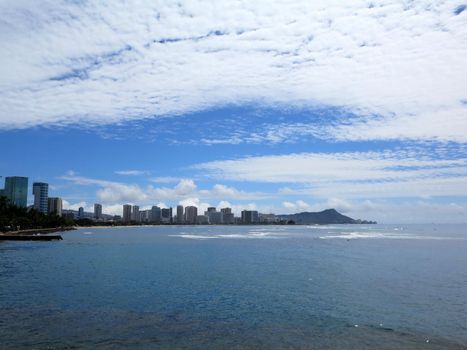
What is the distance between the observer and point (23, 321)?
944 inches

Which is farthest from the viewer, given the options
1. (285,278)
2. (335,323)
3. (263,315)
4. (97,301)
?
(285,278)

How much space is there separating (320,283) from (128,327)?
72.8ft

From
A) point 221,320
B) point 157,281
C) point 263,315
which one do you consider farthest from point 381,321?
point 157,281

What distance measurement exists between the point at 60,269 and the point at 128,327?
31.0 metres

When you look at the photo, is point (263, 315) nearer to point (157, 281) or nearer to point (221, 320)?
point (221, 320)

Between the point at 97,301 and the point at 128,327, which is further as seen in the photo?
the point at 97,301

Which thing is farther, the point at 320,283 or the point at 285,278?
the point at 285,278

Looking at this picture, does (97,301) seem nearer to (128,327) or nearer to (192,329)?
(128,327)

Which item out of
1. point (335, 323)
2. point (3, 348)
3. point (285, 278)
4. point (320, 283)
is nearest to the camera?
point (3, 348)

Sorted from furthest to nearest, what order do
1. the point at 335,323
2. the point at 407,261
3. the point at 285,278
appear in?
the point at 407,261 → the point at 285,278 → the point at 335,323

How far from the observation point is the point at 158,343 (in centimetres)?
A: 2028

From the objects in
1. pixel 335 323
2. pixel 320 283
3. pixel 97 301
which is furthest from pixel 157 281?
pixel 335 323

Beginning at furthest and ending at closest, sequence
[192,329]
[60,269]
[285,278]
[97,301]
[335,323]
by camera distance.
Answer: [60,269] → [285,278] → [97,301] → [335,323] → [192,329]

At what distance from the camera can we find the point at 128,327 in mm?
23125
